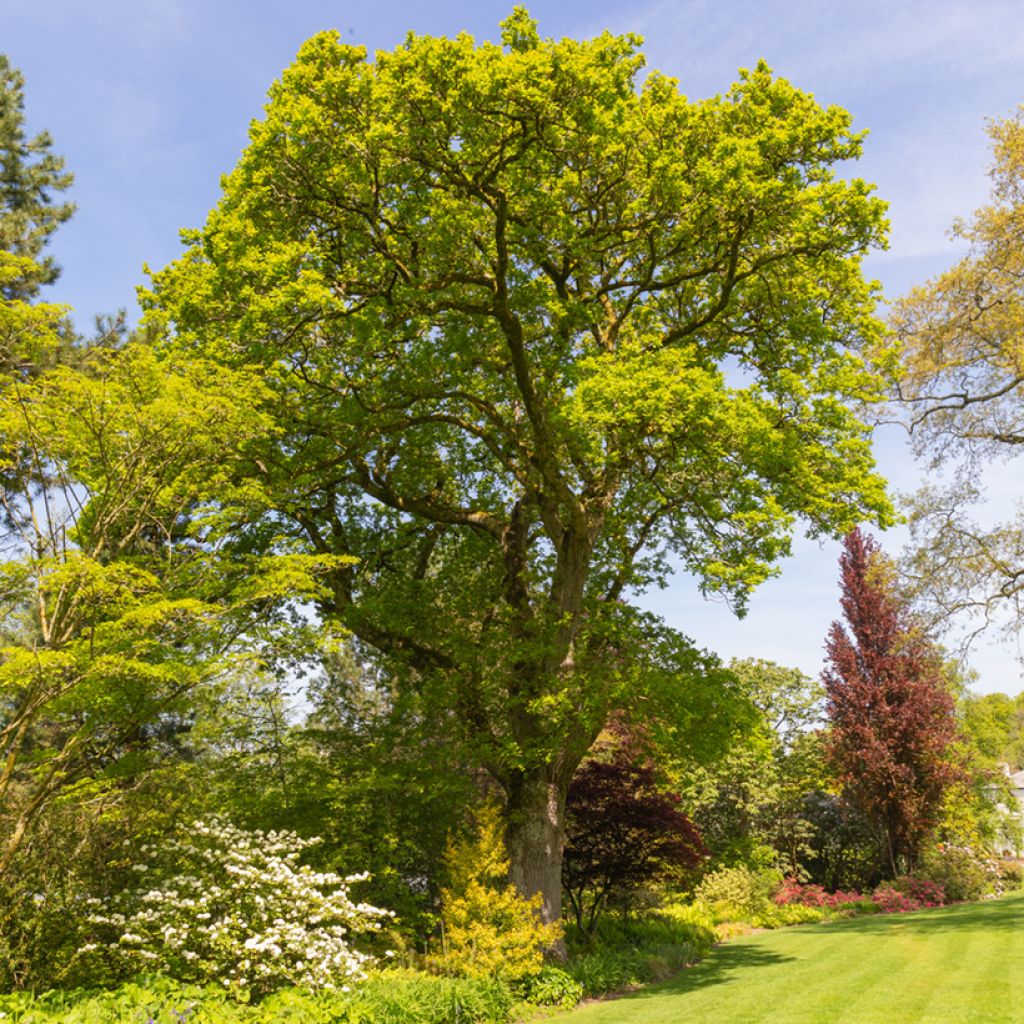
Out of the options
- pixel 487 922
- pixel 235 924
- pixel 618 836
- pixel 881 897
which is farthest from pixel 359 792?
pixel 881 897

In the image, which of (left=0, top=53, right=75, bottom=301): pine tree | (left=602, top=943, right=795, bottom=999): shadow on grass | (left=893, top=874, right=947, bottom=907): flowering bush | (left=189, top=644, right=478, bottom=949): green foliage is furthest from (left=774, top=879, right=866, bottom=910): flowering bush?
(left=0, top=53, right=75, bottom=301): pine tree

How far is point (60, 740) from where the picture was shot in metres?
16.3

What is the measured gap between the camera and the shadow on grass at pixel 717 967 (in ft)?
38.3

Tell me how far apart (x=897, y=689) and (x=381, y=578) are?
1626 centimetres

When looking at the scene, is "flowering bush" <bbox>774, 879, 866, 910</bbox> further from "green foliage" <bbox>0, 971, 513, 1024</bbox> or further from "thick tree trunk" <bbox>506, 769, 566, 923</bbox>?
"green foliage" <bbox>0, 971, 513, 1024</bbox>

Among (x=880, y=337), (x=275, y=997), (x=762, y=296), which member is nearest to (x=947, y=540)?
(x=880, y=337)

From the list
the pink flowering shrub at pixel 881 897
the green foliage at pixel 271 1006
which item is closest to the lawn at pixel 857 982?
the green foliage at pixel 271 1006

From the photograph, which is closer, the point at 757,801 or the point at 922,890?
the point at 922,890

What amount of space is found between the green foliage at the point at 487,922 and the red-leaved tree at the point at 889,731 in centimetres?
1413

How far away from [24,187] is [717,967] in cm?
1949

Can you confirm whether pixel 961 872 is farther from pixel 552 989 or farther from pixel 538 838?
pixel 552 989

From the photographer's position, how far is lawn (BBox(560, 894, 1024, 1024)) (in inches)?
350

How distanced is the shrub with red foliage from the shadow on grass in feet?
5.49

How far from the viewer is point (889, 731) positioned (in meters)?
22.8
